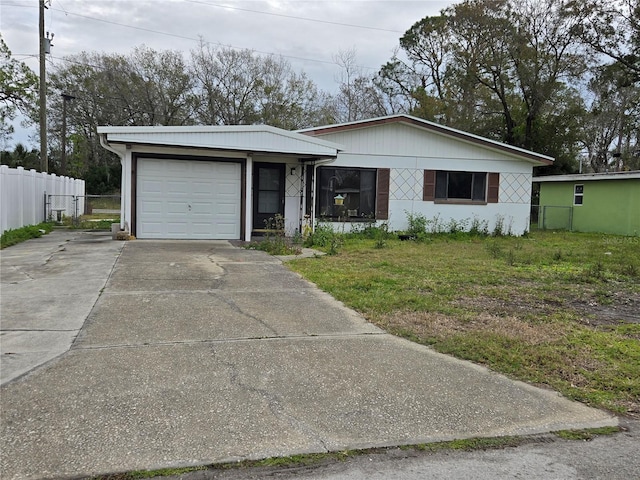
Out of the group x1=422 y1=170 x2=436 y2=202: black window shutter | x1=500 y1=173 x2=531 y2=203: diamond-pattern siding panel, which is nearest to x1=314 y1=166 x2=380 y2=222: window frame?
x1=422 y1=170 x2=436 y2=202: black window shutter

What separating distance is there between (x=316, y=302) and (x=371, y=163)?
10.1 metres

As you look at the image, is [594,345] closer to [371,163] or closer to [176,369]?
[176,369]

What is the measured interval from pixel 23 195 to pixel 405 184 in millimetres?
12074

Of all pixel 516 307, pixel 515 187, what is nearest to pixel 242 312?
pixel 516 307

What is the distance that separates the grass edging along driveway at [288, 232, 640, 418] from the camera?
4.35 meters

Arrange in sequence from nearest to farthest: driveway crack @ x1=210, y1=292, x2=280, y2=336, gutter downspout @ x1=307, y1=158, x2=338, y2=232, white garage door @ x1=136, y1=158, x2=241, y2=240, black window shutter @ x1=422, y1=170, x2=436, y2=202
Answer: driveway crack @ x1=210, y1=292, x2=280, y2=336, white garage door @ x1=136, y1=158, x2=241, y2=240, gutter downspout @ x1=307, y1=158, x2=338, y2=232, black window shutter @ x1=422, y1=170, x2=436, y2=202

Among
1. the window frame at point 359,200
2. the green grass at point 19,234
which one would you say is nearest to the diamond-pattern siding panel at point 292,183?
the window frame at point 359,200

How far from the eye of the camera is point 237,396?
367 cm

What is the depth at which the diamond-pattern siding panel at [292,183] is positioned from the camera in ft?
49.9

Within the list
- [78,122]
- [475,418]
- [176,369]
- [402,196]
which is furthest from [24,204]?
[78,122]

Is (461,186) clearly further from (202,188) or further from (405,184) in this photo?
(202,188)

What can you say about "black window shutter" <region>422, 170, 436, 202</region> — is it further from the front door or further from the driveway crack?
the driveway crack

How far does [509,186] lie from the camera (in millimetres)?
17594

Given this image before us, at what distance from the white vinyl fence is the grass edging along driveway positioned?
28.3 ft
